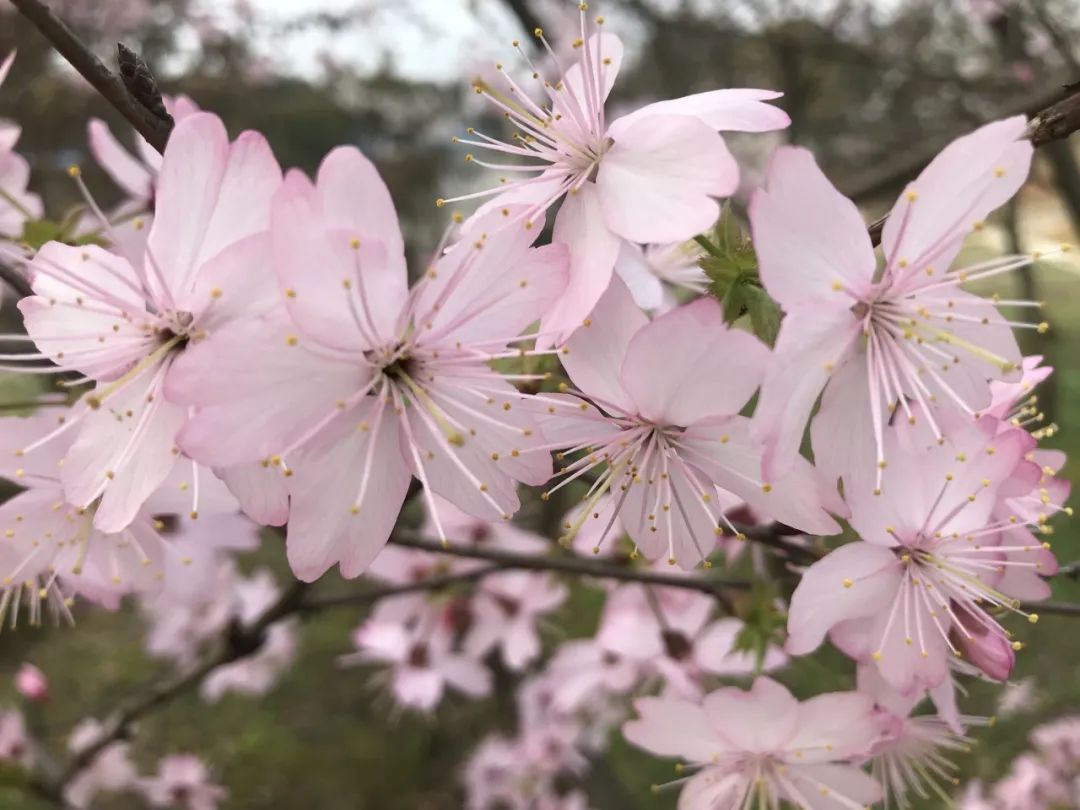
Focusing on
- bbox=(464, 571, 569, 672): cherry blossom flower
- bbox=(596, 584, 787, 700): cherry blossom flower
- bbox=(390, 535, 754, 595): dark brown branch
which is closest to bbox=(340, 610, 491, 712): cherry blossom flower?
bbox=(464, 571, 569, 672): cherry blossom flower

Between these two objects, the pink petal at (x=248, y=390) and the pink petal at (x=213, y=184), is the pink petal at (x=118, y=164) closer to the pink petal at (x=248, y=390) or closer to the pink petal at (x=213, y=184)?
the pink petal at (x=213, y=184)

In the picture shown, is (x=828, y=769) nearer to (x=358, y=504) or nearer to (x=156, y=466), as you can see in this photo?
(x=358, y=504)

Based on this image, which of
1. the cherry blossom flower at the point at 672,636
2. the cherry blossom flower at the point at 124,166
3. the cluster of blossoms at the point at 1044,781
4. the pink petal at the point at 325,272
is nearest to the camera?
the pink petal at the point at 325,272

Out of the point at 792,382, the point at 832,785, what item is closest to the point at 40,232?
the point at 792,382

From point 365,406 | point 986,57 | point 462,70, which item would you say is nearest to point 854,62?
point 986,57

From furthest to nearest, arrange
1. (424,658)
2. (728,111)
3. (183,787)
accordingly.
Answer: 1. (183,787)
2. (424,658)
3. (728,111)

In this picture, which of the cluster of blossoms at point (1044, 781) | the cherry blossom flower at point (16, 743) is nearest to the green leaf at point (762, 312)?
the cluster of blossoms at point (1044, 781)

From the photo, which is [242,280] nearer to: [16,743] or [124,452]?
Answer: [124,452]
